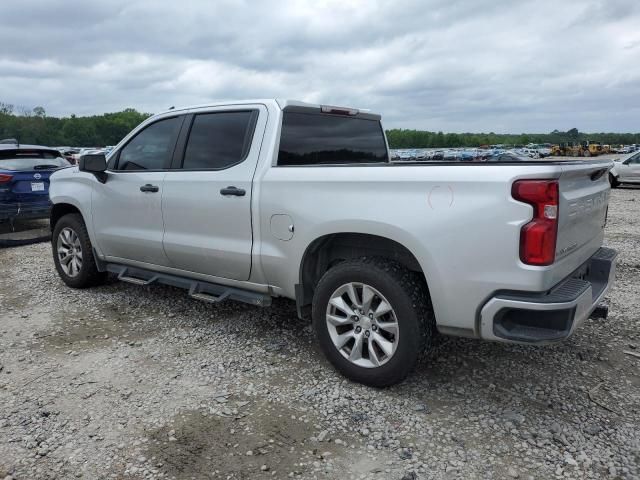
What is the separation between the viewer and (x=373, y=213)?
10.5 ft

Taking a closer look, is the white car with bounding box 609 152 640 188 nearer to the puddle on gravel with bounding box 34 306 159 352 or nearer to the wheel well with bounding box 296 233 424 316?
the wheel well with bounding box 296 233 424 316

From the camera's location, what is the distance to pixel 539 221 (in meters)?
2.71

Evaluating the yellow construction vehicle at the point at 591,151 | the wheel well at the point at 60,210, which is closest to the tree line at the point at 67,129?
the yellow construction vehicle at the point at 591,151

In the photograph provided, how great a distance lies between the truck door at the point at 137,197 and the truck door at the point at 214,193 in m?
0.15

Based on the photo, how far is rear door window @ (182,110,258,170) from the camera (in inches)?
160

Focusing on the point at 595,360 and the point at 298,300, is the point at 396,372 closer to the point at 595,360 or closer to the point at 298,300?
the point at 298,300

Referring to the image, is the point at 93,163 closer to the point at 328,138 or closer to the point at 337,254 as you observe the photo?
the point at 328,138

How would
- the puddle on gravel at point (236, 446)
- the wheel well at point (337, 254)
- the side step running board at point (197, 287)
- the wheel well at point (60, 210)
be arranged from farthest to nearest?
the wheel well at point (60, 210)
the side step running board at point (197, 287)
the wheel well at point (337, 254)
the puddle on gravel at point (236, 446)

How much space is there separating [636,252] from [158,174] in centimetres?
642

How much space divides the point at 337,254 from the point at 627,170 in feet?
58.4

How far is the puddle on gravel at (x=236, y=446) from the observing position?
2676mm

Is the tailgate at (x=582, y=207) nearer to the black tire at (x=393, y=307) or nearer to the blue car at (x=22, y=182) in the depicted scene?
the black tire at (x=393, y=307)

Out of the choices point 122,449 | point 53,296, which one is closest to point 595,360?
point 122,449

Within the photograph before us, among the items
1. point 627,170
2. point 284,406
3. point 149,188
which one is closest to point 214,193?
point 149,188
